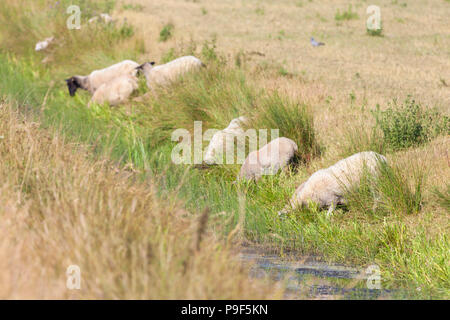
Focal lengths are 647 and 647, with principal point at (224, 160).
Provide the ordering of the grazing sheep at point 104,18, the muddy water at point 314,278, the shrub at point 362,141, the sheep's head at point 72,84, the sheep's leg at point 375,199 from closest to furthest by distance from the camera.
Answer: the muddy water at point 314,278 → the sheep's leg at point 375,199 → the shrub at point 362,141 → the sheep's head at point 72,84 → the grazing sheep at point 104,18

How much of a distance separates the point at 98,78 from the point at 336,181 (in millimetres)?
6770

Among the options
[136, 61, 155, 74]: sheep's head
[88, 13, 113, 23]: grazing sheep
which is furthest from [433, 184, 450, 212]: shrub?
[88, 13, 113, 23]: grazing sheep

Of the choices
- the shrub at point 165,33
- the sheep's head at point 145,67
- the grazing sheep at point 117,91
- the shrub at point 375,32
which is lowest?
the shrub at point 375,32

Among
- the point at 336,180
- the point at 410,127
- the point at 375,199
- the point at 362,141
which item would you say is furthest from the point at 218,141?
the point at 375,199

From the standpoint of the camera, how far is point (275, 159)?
7.35 meters

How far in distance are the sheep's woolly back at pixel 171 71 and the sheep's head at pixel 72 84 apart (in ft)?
5.69

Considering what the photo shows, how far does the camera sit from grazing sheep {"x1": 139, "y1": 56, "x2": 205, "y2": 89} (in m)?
10.4

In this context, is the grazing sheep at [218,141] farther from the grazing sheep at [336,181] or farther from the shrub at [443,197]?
the shrub at [443,197]

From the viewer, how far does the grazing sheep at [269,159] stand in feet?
24.0

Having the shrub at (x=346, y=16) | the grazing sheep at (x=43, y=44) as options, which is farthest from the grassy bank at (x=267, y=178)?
the shrub at (x=346, y=16)

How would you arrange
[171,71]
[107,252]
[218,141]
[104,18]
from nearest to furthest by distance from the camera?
[107,252] → [218,141] → [171,71] → [104,18]

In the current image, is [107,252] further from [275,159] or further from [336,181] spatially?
[275,159]

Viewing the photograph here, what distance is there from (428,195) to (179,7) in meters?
17.8

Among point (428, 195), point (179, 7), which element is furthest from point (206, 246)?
point (179, 7)
